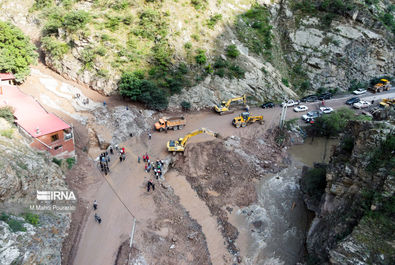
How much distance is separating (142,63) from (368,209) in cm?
3653

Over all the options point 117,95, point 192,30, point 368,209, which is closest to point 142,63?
point 117,95

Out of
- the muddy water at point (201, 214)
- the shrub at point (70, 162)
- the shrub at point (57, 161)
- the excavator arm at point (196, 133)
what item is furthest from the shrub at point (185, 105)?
the shrub at point (57, 161)

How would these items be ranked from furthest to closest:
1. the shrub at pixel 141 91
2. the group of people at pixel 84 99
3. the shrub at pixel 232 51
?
the shrub at pixel 232 51 < the shrub at pixel 141 91 < the group of people at pixel 84 99

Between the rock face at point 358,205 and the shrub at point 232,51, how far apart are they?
27491 millimetres

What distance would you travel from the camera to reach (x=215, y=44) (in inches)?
1885

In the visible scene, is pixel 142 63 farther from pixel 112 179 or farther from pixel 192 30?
pixel 112 179

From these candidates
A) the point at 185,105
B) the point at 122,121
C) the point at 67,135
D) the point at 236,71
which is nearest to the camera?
the point at 67,135

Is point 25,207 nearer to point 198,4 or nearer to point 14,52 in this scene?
point 14,52

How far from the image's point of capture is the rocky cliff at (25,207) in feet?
53.6

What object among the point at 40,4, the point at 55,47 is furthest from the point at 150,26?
the point at 40,4

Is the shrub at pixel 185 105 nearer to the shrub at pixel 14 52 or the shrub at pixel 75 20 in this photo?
the shrub at pixel 75 20

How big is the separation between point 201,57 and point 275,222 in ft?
95.9

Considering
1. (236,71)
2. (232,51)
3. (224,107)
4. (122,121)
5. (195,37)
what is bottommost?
(122,121)

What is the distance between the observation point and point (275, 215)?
28641 mm
